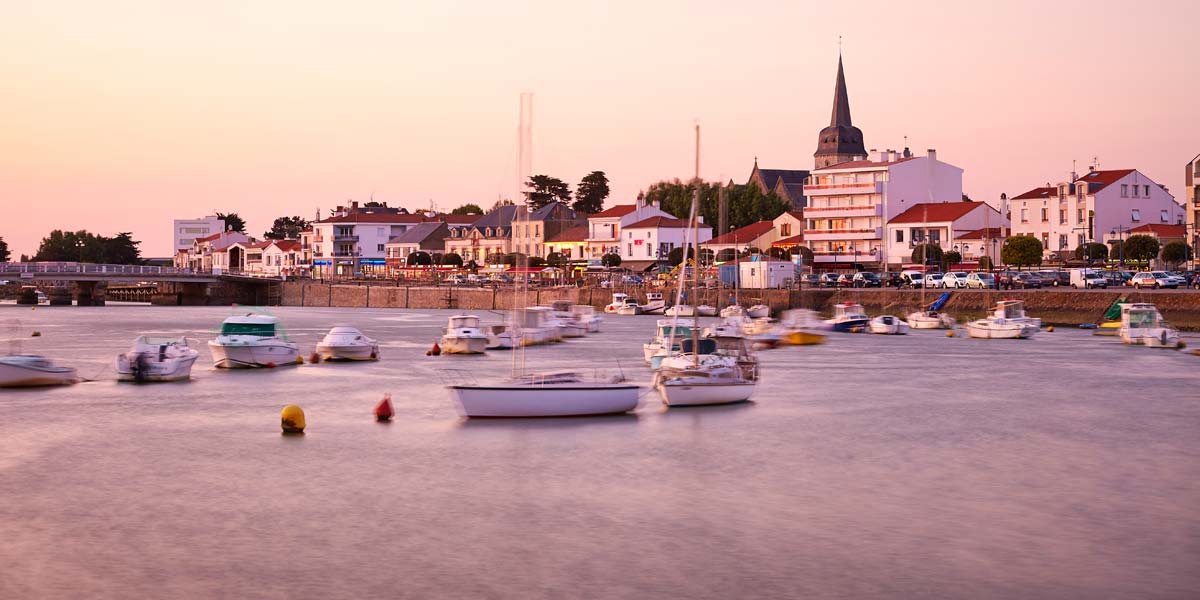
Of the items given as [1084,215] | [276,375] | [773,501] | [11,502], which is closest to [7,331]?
[276,375]

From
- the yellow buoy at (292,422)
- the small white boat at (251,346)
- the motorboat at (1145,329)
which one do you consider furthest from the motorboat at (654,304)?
the yellow buoy at (292,422)

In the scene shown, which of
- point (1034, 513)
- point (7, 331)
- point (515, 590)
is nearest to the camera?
point (515, 590)

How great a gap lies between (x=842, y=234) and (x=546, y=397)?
9633 cm

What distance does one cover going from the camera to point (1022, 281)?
91688 mm

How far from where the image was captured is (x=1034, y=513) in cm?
2512

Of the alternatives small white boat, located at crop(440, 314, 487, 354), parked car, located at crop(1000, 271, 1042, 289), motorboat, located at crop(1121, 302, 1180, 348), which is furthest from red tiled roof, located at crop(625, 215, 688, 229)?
small white boat, located at crop(440, 314, 487, 354)

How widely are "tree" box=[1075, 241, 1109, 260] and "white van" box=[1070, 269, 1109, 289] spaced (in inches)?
750

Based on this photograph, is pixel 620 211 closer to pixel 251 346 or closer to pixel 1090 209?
pixel 1090 209

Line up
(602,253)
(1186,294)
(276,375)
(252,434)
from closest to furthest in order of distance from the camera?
(252,434)
(276,375)
(1186,294)
(602,253)

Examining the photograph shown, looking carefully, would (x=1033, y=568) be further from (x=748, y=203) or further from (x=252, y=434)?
(x=748, y=203)

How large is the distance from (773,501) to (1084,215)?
9518cm

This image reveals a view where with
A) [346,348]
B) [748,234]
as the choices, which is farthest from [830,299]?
[346,348]

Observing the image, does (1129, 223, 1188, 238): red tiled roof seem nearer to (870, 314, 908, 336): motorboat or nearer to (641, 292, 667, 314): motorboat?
(641, 292, 667, 314): motorboat

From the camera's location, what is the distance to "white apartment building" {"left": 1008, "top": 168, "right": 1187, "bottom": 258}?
112m
